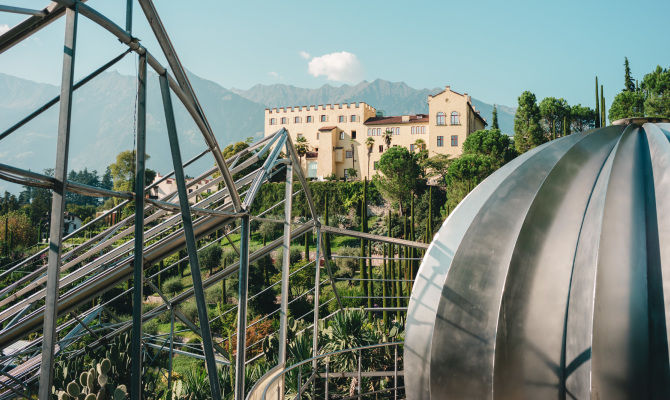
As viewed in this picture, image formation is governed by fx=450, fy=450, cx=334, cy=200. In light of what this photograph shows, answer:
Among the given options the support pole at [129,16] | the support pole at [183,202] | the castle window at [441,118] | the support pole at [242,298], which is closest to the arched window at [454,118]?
the castle window at [441,118]

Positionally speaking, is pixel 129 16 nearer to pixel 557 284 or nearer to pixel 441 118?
pixel 557 284

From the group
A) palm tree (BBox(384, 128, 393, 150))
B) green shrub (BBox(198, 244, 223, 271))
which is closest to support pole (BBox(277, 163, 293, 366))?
green shrub (BBox(198, 244, 223, 271))

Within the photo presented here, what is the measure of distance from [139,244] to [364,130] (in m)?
52.9

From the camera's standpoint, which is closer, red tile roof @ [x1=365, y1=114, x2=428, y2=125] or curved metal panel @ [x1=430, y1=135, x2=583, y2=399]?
curved metal panel @ [x1=430, y1=135, x2=583, y2=399]

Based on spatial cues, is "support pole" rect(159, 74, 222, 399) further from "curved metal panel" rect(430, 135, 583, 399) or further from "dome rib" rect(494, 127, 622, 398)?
"dome rib" rect(494, 127, 622, 398)

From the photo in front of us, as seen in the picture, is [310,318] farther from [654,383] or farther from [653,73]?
[653,73]

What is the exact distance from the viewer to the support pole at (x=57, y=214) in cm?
256

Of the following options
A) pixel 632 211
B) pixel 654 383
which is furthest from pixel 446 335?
pixel 632 211

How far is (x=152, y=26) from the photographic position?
3473mm

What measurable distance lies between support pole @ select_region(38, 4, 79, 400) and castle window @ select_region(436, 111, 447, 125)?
161 feet

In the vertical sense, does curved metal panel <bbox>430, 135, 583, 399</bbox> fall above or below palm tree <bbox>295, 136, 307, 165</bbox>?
below

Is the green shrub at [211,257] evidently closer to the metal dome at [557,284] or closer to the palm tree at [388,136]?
the metal dome at [557,284]

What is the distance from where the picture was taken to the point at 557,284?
2801mm

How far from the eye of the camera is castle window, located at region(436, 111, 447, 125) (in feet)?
161
